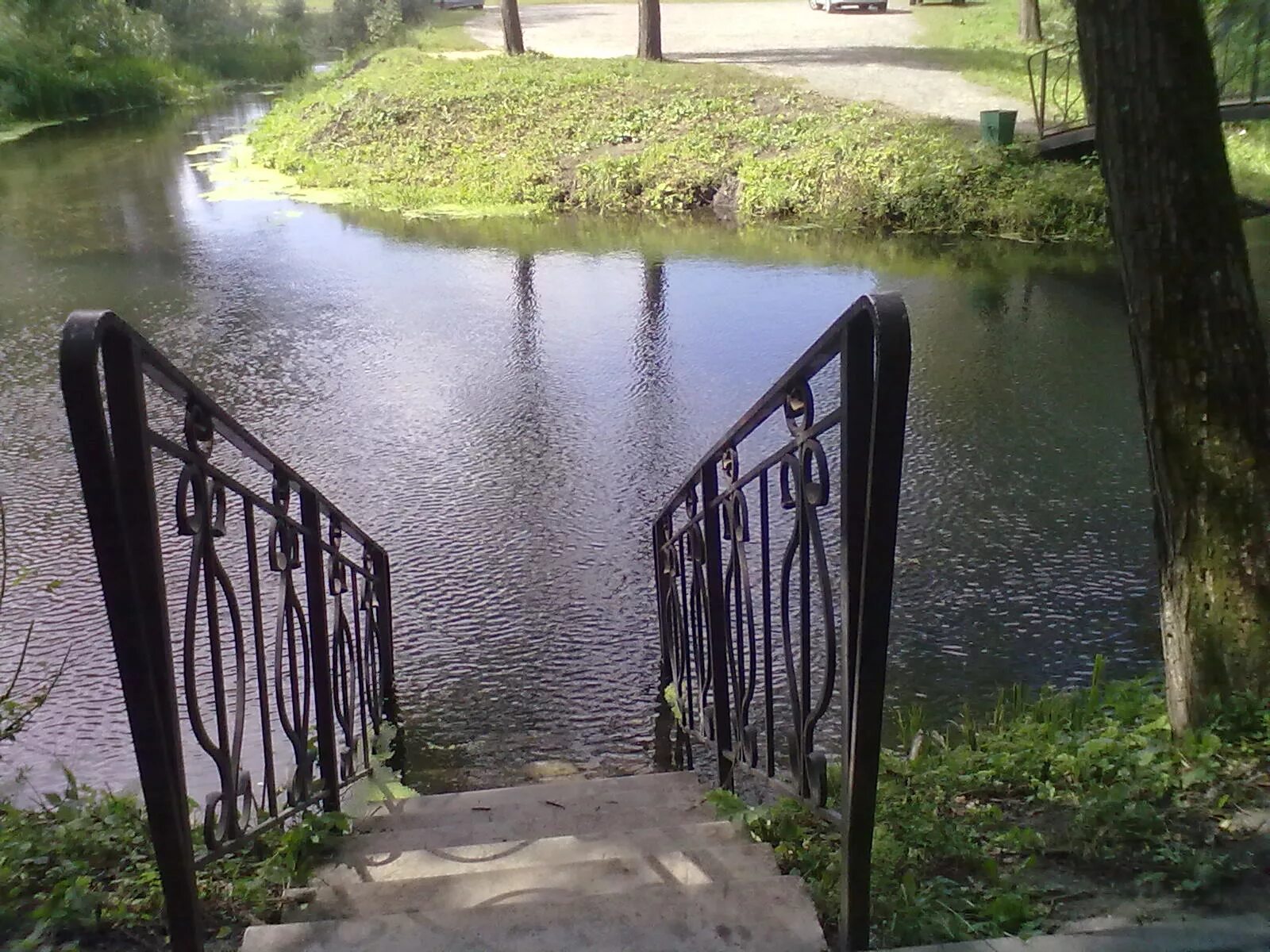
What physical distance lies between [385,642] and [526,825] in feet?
5.35

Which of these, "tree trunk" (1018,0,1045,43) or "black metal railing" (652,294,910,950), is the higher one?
"tree trunk" (1018,0,1045,43)

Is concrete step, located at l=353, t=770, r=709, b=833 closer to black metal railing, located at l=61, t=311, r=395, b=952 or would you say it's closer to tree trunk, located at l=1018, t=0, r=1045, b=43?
black metal railing, located at l=61, t=311, r=395, b=952

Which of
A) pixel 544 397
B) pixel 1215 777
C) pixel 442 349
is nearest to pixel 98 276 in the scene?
pixel 442 349

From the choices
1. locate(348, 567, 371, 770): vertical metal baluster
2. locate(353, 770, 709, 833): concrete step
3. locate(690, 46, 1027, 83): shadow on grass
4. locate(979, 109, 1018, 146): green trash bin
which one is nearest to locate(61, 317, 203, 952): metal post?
locate(353, 770, 709, 833): concrete step

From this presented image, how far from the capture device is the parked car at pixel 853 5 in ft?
95.9

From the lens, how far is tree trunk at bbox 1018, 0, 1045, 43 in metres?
22.9

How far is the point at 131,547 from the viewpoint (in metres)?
1.77

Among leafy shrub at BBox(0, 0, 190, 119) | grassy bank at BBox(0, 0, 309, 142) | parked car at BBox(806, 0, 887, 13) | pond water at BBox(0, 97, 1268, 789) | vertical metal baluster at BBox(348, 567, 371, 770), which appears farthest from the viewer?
parked car at BBox(806, 0, 887, 13)

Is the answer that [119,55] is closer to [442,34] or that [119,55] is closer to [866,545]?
[442,34]

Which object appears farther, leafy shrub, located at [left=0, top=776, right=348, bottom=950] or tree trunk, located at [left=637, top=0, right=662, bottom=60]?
tree trunk, located at [left=637, top=0, right=662, bottom=60]

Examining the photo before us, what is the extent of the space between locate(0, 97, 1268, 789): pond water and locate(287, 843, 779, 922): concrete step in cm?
181

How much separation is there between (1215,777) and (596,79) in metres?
18.0

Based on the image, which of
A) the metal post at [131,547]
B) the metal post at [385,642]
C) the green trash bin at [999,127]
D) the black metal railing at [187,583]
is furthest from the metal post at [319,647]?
the green trash bin at [999,127]

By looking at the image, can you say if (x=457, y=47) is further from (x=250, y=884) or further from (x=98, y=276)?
(x=250, y=884)
